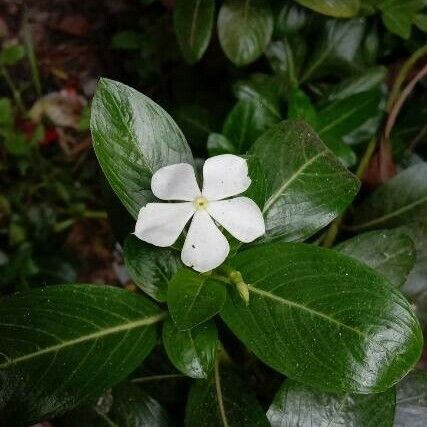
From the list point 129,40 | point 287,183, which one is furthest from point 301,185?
point 129,40

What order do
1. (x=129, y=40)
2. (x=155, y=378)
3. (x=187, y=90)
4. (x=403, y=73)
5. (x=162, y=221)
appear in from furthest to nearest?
(x=129, y=40)
(x=187, y=90)
(x=403, y=73)
(x=155, y=378)
(x=162, y=221)

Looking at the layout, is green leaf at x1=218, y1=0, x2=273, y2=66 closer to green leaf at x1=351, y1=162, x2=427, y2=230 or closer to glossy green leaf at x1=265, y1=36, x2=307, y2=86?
glossy green leaf at x1=265, y1=36, x2=307, y2=86

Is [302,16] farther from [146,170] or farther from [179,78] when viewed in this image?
[146,170]

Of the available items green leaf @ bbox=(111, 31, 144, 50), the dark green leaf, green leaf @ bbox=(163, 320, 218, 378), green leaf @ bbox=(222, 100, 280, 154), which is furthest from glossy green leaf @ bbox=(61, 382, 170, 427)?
green leaf @ bbox=(111, 31, 144, 50)

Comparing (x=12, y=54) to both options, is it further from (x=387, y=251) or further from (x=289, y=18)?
(x=387, y=251)

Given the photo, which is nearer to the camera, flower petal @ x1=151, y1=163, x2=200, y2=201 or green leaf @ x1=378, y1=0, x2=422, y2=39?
flower petal @ x1=151, y1=163, x2=200, y2=201

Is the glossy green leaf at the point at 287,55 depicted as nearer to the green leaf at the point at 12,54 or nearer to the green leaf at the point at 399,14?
the green leaf at the point at 399,14
